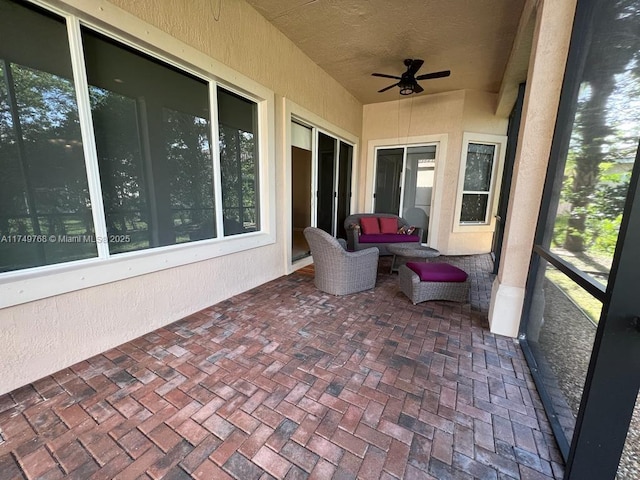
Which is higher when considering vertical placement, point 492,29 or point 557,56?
point 492,29

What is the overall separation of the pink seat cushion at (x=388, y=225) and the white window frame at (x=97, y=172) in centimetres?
288

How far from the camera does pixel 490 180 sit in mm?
5438

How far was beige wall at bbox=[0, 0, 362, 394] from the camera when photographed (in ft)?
5.45

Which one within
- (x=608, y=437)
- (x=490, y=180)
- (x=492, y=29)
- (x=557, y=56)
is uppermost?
(x=492, y=29)

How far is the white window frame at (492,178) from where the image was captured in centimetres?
513

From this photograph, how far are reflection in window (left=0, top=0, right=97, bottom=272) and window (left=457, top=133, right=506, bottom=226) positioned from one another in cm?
583

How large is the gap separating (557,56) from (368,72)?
9.74ft

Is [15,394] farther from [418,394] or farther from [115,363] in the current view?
[418,394]

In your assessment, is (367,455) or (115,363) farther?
(115,363)

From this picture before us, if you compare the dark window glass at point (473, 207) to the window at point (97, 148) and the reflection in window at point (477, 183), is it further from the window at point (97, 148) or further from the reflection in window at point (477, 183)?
the window at point (97, 148)

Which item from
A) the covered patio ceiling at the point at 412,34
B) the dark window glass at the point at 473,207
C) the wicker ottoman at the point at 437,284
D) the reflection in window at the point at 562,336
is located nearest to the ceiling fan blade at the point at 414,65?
the covered patio ceiling at the point at 412,34

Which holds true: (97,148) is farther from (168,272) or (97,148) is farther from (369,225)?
(369,225)

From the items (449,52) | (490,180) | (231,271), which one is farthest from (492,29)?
(231,271)

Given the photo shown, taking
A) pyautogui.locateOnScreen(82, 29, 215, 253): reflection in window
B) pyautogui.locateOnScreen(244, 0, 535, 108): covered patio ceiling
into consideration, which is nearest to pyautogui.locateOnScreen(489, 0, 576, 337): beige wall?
pyautogui.locateOnScreen(244, 0, 535, 108): covered patio ceiling
